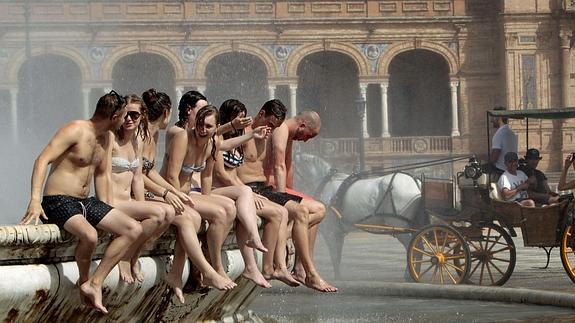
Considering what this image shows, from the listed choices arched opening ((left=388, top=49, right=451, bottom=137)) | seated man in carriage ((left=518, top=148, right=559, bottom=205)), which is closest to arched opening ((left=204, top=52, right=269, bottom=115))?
arched opening ((left=388, top=49, right=451, bottom=137))

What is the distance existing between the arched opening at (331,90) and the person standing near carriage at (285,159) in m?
37.6

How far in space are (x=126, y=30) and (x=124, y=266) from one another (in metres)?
39.5

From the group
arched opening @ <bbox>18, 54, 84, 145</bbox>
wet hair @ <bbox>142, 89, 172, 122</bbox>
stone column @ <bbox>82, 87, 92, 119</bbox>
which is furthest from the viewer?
stone column @ <bbox>82, 87, 92, 119</bbox>

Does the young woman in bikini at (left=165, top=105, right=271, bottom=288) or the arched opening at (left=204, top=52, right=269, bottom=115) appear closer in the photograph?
the young woman in bikini at (left=165, top=105, right=271, bottom=288)

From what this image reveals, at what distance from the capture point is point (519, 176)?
1277 cm

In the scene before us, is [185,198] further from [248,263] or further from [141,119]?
[248,263]

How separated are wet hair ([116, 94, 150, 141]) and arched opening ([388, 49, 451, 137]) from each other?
40899 millimetres

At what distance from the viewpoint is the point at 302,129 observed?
8086 mm

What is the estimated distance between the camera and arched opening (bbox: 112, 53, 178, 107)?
45.6 meters

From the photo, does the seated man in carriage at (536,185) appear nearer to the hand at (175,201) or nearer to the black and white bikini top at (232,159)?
the black and white bikini top at (232,159)

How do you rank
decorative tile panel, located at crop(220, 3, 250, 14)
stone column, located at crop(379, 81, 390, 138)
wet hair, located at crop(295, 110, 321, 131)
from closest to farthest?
wet hair, located at crop(295, 110, 321, 131)
stone column, located at crop(379, 81, 390, 138)
decorative tile panel, located at crop(220, 3, 250, 14)

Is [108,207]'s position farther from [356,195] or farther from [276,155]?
[356,195]

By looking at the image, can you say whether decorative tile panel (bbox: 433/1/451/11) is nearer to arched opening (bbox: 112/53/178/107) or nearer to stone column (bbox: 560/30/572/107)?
stone column (bbox: 560/30/572/107)

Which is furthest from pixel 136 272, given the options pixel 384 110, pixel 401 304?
pixel 384 110
